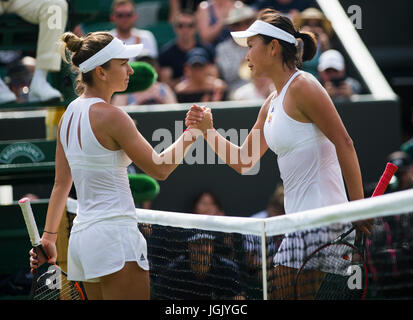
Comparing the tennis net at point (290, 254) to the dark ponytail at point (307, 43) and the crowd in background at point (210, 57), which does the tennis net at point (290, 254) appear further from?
the crowd in background at point (210, 57)

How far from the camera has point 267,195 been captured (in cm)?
743

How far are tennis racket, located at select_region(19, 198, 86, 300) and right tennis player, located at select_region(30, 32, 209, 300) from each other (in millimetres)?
366

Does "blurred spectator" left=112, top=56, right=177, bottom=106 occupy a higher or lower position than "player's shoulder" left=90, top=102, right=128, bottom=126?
higher

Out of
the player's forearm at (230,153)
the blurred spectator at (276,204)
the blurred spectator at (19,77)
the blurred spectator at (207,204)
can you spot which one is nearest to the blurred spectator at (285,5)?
the blurred spectator at (207,204)

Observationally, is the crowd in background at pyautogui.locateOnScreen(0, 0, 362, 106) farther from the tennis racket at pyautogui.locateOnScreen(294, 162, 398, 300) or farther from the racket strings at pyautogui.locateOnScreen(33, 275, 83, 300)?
the tennis racket at pyautogui.locateOnScreen(294, 162, 398, 300)

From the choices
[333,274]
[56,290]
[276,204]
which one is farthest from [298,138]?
[276,204]

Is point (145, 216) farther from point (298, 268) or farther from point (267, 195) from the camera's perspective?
point (267, 195)

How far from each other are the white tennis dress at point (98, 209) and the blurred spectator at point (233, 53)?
511 cm

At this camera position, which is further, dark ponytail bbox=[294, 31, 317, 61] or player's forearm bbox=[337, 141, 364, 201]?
dark ponytail bbox=[294, 31, 317, 61]

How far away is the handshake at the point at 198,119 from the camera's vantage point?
373cm

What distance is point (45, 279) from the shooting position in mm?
4008

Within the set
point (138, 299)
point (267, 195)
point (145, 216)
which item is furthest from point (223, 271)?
point (267, 195)

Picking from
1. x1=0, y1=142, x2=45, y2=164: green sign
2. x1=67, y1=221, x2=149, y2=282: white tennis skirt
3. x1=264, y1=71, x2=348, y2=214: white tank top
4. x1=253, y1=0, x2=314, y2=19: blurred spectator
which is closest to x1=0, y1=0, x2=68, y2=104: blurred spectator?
x1=0, y1=142, x2=45, y2=164: green sign

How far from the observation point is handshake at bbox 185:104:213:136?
3727mm
